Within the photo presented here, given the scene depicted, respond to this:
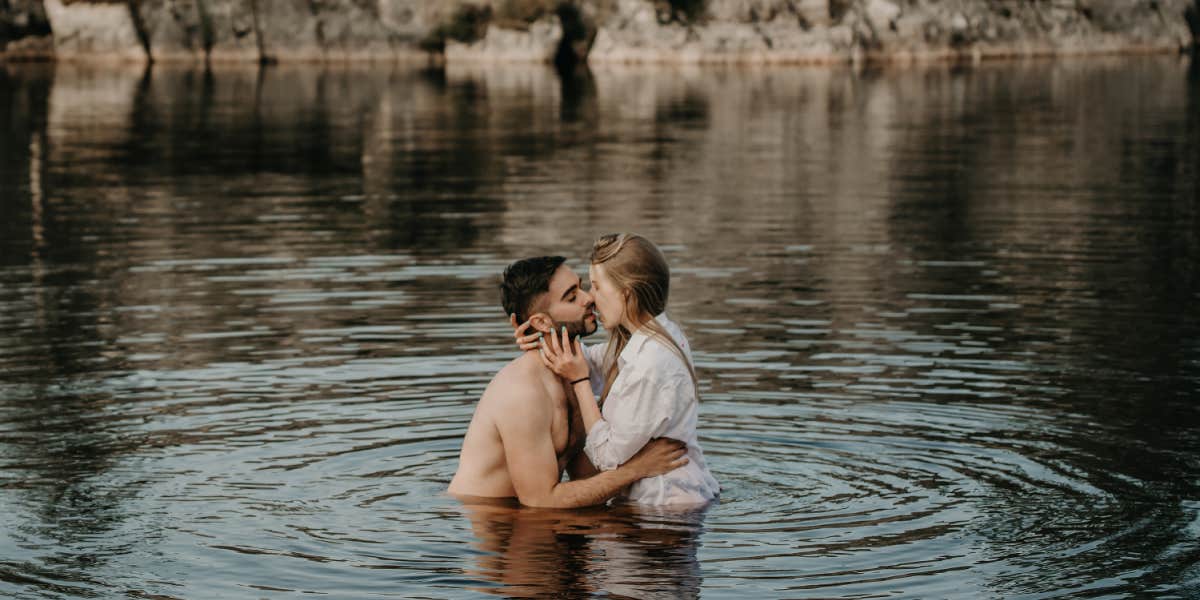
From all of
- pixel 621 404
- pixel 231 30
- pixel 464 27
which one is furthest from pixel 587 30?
pixel 621 404

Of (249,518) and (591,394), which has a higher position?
(591,394)

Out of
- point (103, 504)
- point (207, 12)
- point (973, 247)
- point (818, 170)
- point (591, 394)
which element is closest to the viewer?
point (591, 394)

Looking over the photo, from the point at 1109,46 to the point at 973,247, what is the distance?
245 ft

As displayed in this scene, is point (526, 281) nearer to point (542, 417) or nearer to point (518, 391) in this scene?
point (518, 391)

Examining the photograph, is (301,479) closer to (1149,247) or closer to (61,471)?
(61,471)

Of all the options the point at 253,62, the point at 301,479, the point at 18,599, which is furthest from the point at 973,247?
the point at 253,62

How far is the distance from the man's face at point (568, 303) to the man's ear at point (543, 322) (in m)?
0.02

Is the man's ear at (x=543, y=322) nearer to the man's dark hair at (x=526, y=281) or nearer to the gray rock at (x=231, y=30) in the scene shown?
the man's dark hair at (x=526, y=281)

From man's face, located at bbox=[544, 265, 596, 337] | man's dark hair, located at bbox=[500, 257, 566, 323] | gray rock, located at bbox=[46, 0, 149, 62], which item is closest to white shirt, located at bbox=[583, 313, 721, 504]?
man's face, located at bbox=[544, 265, 596, 337]

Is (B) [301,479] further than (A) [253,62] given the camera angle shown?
No

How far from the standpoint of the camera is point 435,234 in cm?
2133

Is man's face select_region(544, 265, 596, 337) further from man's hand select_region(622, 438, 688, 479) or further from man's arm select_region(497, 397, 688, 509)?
man's hand select_region(622, 438, 688, 479)

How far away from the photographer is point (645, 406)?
862 centimetres

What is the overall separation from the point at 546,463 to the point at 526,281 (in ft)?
3.26
